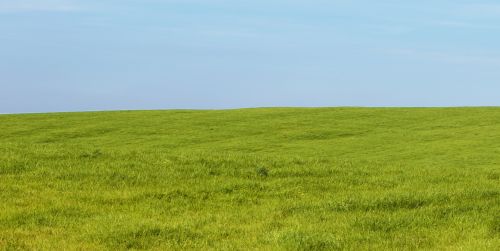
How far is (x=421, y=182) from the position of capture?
18.5 meters

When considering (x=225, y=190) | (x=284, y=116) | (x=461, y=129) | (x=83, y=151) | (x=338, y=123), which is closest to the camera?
(x=225, y=190)

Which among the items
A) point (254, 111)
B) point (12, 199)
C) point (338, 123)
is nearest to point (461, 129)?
point (338, 123)

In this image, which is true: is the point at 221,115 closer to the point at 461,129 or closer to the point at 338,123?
the point at 338,123

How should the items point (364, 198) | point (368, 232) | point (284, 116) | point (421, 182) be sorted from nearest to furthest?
1. point (368, 232)
2. point (364, 198)
3. point (421, 182)
4. point (284, 116)

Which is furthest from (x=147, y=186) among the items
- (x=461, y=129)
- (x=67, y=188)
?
(x=461, y=129)

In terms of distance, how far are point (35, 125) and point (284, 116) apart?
20.3m

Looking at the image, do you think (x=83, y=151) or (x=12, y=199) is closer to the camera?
(x=12, y=199)

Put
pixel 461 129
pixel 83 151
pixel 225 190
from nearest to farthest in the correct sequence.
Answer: pixel 225 190 < pixel 83 151 < pixel 461 129

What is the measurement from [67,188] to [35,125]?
38.7 meters

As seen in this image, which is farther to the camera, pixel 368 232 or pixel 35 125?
pixel 35 125

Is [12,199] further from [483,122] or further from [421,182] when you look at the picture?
[483,122]

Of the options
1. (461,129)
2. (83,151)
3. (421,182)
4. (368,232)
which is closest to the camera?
(368,232)

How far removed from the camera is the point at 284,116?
58.0 m

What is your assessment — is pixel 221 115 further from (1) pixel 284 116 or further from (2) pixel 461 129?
(2) pixel 461 129
